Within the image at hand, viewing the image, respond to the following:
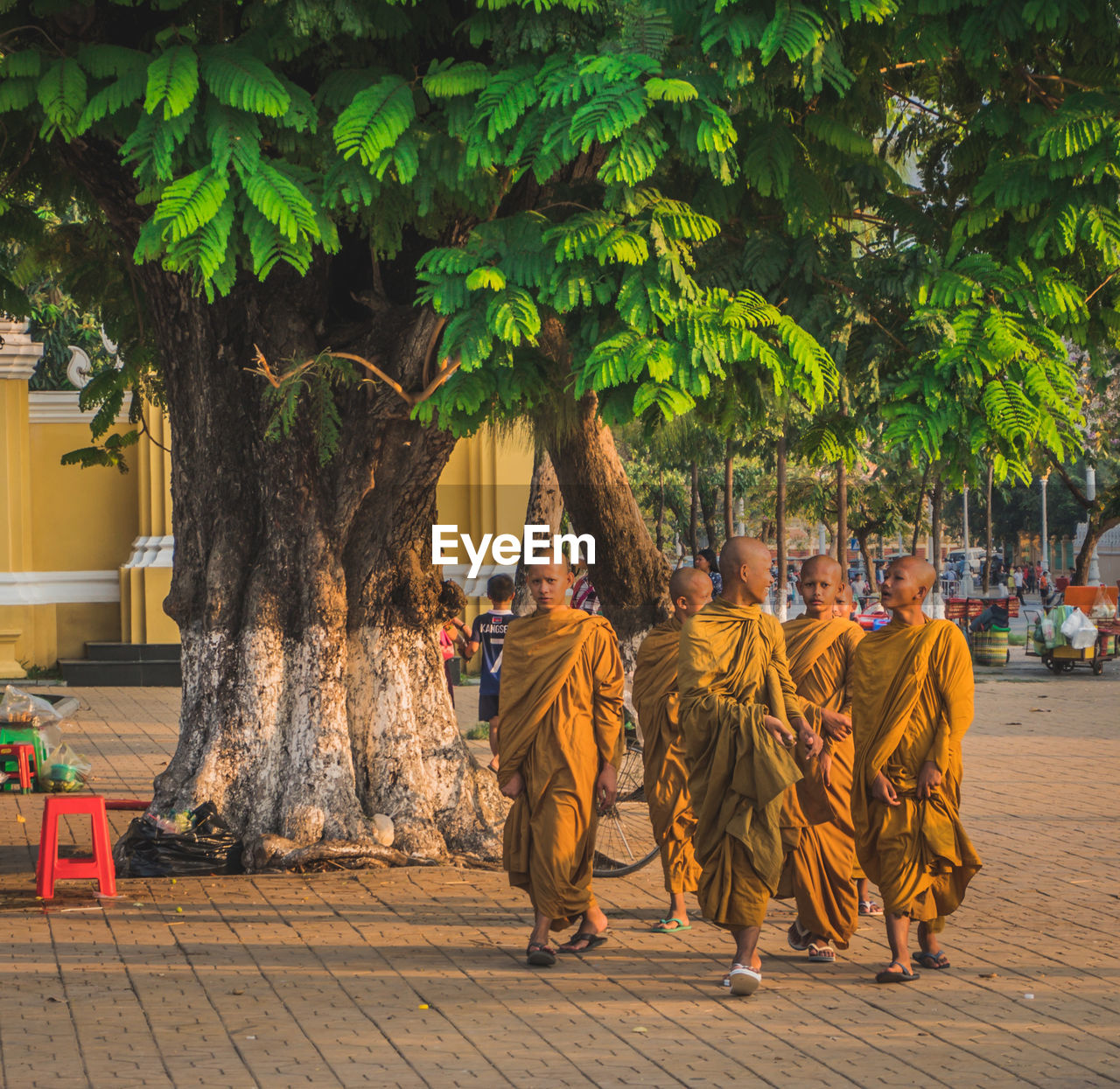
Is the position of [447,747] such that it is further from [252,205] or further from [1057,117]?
[1057,117]

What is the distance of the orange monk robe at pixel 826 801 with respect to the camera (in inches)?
245

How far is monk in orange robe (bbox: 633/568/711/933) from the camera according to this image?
6969mm

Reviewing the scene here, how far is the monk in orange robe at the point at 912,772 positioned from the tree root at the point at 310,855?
122 inches

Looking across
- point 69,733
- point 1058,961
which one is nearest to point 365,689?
point 1058,961

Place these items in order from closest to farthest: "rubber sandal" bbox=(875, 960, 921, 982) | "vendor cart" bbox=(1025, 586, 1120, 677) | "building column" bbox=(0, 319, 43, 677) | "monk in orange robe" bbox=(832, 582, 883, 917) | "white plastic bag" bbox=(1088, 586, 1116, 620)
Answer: "rubber sandal" bbox=(875, 960, 921, 982) < "monk in orange robe" bbox=(832, 582, 883, 917) < "building column" bbox=(0, 319, 43, 677) < "vendor cart" bbox=(1025, 586, 1120, 677) < "white plastic bag" bbox=(1088, 586, 1116, 620)

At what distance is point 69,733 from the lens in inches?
575

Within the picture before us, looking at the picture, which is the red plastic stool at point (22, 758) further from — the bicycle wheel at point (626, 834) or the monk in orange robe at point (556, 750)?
the monk in orange robe at point (556, 750)

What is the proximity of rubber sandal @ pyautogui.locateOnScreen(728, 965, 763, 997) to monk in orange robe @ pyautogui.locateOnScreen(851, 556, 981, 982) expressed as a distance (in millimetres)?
595

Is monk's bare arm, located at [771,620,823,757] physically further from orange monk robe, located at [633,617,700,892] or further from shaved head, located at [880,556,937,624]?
orange monk robe, located at [633,617,700,892]

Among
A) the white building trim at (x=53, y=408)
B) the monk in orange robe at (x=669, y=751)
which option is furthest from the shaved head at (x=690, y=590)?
the white building trim at (x=53, y=408)

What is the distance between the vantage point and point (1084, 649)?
21625mm

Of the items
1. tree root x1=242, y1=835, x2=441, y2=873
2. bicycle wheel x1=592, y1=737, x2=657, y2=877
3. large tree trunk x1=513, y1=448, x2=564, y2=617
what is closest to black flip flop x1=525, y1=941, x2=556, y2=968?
bicycle wheel x1=592, y1=737, x2=657, y2=877

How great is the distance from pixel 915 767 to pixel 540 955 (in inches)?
68.3

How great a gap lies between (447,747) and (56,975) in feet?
10.3
